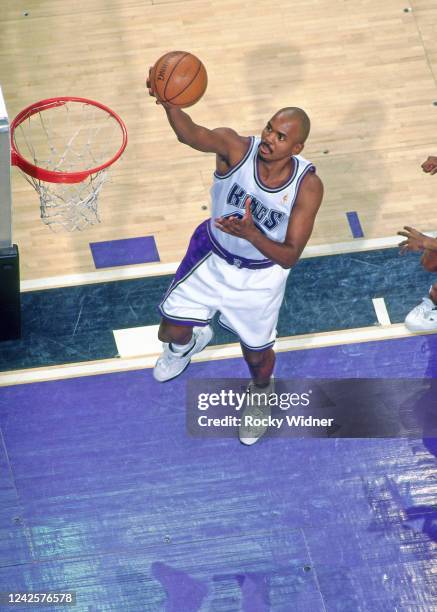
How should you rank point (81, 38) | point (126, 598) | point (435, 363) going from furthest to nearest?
point (81, 38) < point (435, 363) < point (126, 598)

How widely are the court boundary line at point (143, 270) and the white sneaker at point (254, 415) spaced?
3.82 ft

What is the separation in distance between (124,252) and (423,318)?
7.27 feet

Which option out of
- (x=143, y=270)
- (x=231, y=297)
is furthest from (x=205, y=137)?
(x=143, y=270)

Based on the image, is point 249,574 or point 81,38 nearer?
→ point 249,574

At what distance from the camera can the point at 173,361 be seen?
7.61 meters

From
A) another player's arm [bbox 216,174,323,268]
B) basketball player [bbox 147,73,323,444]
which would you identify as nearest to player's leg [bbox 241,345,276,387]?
basketball player [bbox 147,73,323,444]

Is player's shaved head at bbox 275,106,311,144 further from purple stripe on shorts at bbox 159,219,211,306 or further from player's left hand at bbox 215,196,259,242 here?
purple stripe on shorts at bbox 159,219,211,306

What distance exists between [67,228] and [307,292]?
1.82 meters

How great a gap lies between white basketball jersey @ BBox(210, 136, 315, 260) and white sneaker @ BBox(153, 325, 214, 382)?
1.15 metres

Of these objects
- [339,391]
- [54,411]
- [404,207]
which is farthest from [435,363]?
[54,411]

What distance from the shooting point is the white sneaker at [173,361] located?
7602 millimetres

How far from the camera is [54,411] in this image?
755 centimetres

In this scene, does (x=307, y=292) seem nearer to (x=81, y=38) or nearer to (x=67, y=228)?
(x=67, y=228)

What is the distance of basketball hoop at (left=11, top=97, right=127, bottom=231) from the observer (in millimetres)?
8055
